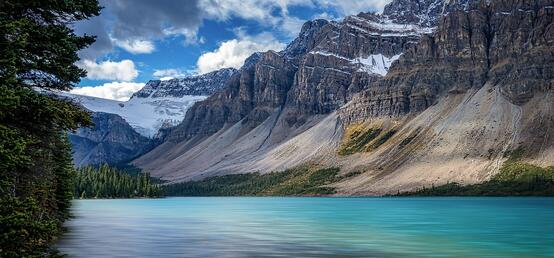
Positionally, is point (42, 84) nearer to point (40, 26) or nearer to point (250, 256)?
point (40, 26)

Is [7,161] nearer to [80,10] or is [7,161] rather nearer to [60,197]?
[80,10]

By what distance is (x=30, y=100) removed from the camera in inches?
660

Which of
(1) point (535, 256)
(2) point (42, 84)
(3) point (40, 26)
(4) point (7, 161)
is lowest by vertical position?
(1) point (535, 256)

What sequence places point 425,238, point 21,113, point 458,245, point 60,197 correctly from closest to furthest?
point 21,113 → point 458,245 → point 425,238 → point 60,197

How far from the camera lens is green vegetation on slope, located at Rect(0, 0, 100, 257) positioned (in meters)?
15.2

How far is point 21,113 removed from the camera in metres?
17.4

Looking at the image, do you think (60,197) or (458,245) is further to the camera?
(60,197)

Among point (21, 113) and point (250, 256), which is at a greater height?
point (21, 113)

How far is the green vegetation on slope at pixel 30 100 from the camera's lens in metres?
15.2

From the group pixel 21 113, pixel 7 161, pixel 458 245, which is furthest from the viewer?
pixel 458 245

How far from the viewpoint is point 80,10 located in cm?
1953

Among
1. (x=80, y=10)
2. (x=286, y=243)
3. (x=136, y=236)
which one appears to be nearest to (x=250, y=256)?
(x=286, y=243)

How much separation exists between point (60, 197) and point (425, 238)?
4187cm

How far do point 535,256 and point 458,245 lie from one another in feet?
25.4
